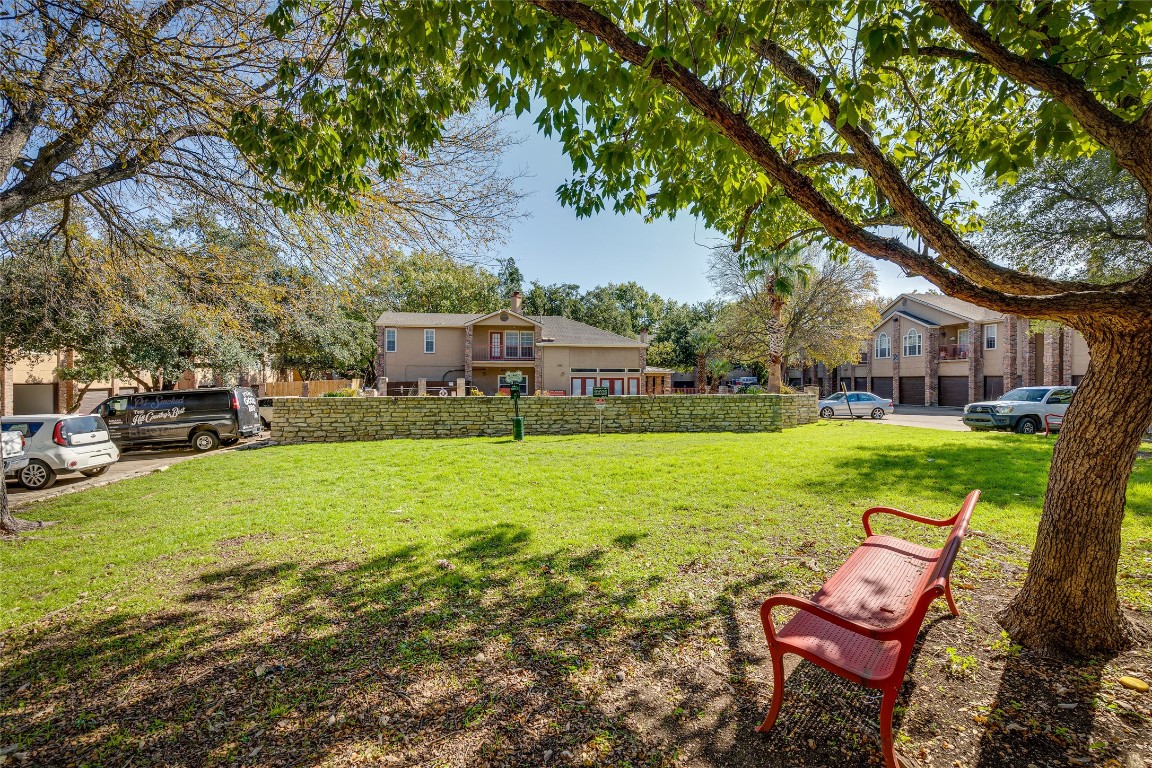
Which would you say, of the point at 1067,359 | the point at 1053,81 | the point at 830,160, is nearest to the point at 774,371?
the point at 830,160

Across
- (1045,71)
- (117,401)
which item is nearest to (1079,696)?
(1045,71)

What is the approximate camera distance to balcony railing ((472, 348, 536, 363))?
30531 mm

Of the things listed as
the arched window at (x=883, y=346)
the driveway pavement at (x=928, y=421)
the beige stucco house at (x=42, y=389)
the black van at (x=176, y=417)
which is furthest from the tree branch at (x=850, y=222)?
the arched window at (x=883, y=346)

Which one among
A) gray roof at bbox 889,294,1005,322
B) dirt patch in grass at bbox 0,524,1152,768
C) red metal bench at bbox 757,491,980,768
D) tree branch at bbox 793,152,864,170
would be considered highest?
gray roof at bbox 889,294,1005,322

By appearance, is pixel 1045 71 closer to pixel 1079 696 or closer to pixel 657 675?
pixel 1079 696

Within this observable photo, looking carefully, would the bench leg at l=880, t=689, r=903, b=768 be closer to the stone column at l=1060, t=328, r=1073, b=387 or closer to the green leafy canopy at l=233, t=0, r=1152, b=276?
the green leafy canopy at l=233, t=0, r=1152, b=276

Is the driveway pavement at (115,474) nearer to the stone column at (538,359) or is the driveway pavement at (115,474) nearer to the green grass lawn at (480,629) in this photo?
the green grass lawn at (480,629)

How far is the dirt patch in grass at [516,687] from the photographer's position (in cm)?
234

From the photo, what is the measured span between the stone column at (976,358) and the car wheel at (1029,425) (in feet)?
63.6

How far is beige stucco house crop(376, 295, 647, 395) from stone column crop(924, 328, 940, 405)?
67.4 feet

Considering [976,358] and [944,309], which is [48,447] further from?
[944,309]

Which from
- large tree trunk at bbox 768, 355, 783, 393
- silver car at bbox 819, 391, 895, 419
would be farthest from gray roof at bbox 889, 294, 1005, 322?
large tree trunk at bbox 768, 355, 783, 393

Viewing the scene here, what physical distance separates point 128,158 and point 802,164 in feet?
24.3

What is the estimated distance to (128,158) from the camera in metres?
5.51
